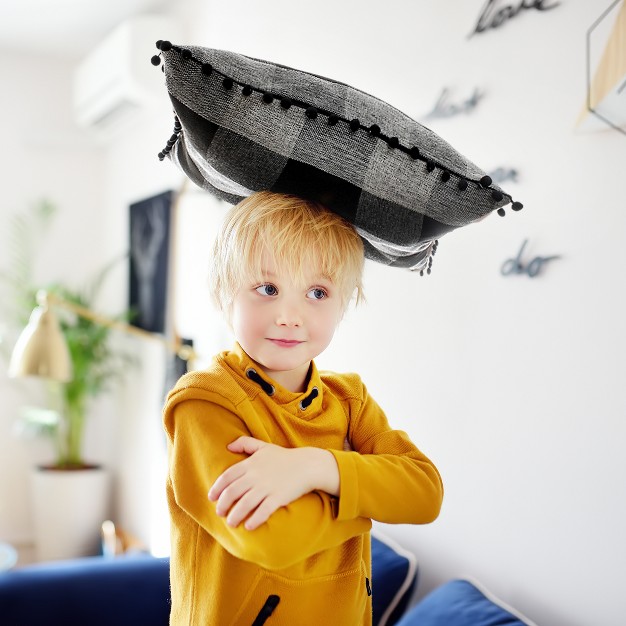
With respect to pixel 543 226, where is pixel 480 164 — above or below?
above

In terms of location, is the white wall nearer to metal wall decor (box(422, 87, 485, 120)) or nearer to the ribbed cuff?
metal wall decor (box(422, 87, 485, 120))

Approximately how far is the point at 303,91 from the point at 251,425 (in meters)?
0.36

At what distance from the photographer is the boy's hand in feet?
2.28

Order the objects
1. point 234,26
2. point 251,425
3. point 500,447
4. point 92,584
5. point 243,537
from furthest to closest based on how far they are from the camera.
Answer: point 234,26
point 92,584
point 500,447
point 251,425
point 243,537

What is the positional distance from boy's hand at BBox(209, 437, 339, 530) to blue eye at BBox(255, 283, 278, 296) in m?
0.17

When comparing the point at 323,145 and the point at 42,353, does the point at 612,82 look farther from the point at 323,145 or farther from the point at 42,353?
the point at 42,353

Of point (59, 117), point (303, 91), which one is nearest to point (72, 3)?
point (59, 117)

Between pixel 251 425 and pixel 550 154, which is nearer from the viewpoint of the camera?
pixel 251 425

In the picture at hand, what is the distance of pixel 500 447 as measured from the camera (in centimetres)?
161

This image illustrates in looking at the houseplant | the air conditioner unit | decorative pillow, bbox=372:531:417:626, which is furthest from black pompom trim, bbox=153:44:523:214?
the houseplant

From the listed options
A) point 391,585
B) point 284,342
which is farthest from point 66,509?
point 284,342

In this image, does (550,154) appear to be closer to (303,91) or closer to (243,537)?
(303,91)

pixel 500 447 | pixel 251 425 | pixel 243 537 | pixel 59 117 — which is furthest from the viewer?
pixel 59 117

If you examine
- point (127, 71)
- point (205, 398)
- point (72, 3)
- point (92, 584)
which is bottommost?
point (92, 584)
